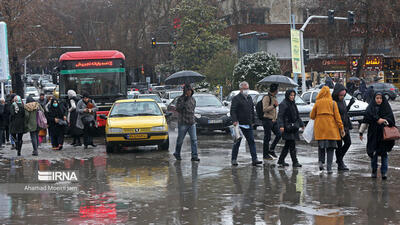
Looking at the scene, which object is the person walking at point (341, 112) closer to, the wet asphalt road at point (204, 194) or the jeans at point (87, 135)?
the wet asphalt road at point (204, 194)

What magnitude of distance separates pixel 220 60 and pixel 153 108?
32.4 metres

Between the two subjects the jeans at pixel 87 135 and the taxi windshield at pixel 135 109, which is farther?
the jeans at pixel 87 135

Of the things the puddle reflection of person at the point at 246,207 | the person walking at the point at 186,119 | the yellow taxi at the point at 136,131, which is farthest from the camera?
the yellow taxi at the point at 136,131

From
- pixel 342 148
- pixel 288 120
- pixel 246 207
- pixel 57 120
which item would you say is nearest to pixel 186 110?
pixel 288 120

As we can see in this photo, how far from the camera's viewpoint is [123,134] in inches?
682

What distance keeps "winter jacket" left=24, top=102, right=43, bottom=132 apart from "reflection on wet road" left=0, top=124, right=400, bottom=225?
201 cm

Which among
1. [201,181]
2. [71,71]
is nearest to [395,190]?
[201,181]

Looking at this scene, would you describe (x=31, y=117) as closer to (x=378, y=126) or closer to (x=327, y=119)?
(x=327, y=119)

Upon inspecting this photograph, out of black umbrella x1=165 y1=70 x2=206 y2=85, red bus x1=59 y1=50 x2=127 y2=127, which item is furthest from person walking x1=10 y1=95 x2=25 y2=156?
black umbrella x1=165 y1=70 x2=206 y2=85

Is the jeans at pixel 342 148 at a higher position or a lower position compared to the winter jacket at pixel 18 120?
lower

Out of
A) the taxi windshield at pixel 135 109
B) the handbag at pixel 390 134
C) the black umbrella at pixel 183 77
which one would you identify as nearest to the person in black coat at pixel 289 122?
the handbag at pixel 390 134

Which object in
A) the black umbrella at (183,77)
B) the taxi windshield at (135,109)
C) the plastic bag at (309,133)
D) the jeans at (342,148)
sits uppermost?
the black umbrella at (183,77)

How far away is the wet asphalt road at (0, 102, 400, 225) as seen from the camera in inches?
A: 340

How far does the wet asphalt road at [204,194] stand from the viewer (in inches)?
340
